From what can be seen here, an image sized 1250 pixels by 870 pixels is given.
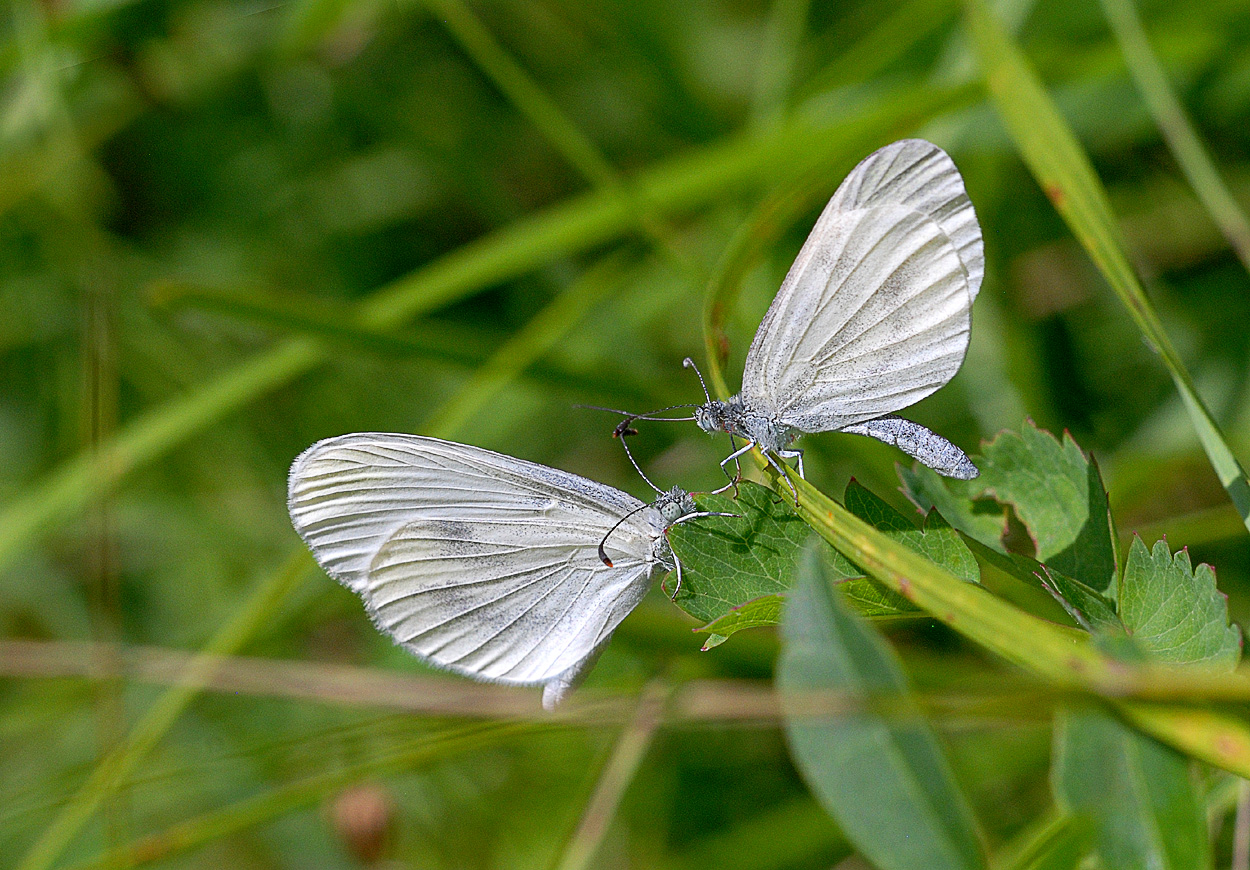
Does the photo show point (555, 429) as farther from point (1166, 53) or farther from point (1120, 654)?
point (1120, 654)

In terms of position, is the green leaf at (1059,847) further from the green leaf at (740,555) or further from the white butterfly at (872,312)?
the white butterfly at (872,312)

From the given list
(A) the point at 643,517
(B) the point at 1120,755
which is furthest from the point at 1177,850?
(A) the point at 643,517

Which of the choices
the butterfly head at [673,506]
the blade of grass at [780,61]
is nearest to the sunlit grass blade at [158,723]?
the butterfly head at [673,506]

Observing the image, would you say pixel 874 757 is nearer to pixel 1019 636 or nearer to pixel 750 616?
pixel 1019 636

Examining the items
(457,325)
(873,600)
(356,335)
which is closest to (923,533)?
(873,600)

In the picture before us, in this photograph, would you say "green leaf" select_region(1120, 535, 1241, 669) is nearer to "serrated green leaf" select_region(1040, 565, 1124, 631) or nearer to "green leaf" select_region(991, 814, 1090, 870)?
"serrated green leaf" select_region(1040, 565, 1124, 631)

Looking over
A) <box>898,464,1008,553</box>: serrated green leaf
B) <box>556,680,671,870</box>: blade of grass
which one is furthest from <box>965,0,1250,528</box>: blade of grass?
<box>556,680,671,870</box>: blade of grass
